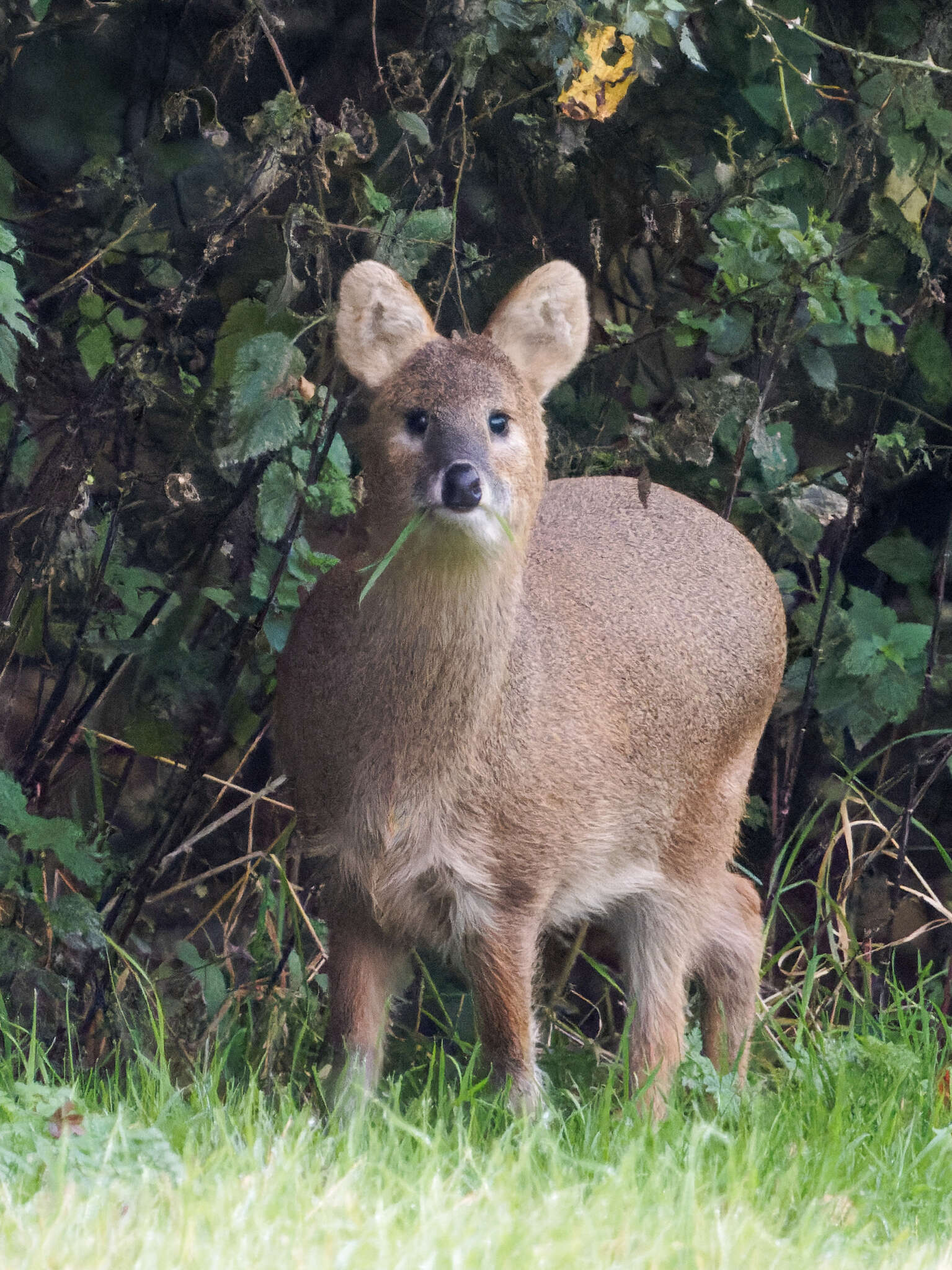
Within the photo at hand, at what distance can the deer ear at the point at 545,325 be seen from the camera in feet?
11.4

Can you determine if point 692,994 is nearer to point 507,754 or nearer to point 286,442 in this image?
point 507,754

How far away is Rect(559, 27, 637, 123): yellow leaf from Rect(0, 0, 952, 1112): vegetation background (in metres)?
0.01

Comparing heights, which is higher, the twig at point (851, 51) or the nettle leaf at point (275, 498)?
the twig at point (851, 51)

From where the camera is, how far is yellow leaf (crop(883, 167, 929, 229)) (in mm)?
4445

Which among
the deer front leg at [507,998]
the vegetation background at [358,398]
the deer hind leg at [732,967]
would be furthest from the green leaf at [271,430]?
the deer hind leg at [732,967]

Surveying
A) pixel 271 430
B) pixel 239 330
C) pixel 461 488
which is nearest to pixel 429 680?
pixel 461 488

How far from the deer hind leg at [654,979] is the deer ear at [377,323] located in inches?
56.8

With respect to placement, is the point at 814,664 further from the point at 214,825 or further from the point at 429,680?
→ the point at 214,825

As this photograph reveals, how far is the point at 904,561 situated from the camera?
480cm

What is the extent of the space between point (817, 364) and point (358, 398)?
55.1 inches

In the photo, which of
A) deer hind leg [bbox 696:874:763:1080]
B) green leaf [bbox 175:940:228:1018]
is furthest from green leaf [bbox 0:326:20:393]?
deer hind leg [bbox 696:874:763:1080]

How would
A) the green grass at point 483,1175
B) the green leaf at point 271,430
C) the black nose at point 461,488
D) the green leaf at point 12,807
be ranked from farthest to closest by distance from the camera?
1. the green leaf at point 12,807
2. the green leaf at point 271,430
3. the black nose at point 461,488
4. the green grass at point 483,1175

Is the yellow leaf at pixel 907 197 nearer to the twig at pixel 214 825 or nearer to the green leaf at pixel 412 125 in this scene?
the green leaf at pixel 412 125

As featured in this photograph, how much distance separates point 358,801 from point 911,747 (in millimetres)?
2361
